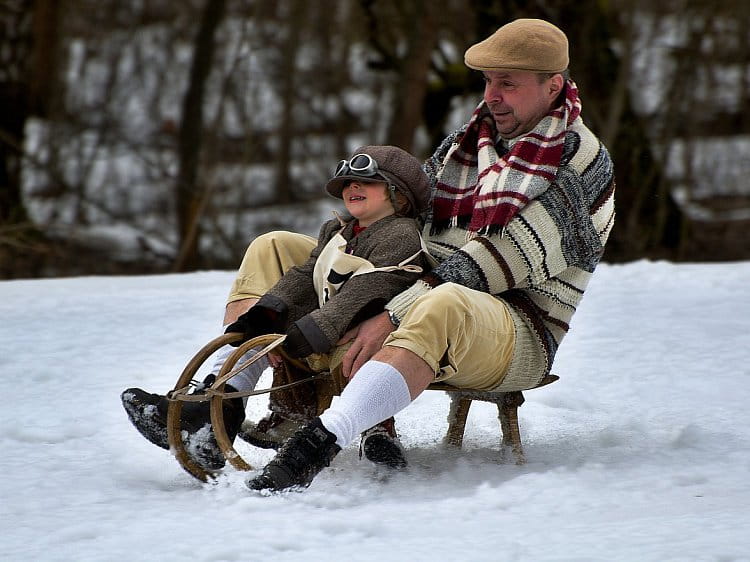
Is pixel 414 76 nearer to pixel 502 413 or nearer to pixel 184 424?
pixel 502 413

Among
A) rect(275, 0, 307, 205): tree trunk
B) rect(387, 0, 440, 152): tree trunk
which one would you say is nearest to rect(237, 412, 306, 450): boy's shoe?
rect(387, 0, 440, 152): tree trunk

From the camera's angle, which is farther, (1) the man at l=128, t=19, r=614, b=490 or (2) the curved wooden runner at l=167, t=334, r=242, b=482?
(2) the curved wooden runner at l=167, t=334, r=242, b=482

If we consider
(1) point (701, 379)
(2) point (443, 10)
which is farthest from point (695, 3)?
(1) point (701, 379)

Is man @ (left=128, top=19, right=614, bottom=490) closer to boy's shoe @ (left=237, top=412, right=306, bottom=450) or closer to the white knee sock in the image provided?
the white knee sock

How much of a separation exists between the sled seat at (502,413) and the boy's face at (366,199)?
0.51m

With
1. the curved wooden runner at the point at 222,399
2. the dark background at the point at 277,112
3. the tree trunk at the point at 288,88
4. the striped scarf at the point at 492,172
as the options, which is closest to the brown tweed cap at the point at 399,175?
the striped scarf at the point at 492,172

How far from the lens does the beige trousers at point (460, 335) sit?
2.55 metres

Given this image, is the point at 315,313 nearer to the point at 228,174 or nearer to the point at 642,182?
the point at 642,182

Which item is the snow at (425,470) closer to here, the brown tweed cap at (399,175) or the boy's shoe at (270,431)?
the boy's shoe at (270,431)

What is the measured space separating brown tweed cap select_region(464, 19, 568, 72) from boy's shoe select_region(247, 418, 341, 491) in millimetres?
1063

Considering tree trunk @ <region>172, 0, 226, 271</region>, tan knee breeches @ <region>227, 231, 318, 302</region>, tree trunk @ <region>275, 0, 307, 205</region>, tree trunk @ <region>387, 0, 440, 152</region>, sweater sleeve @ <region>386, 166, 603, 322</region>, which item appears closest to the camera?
sweater sleeve @ <region>386, 166, 603, 322</region>

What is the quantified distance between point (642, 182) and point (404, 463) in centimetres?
694

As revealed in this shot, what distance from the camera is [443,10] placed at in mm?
10805

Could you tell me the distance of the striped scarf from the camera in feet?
9.16
